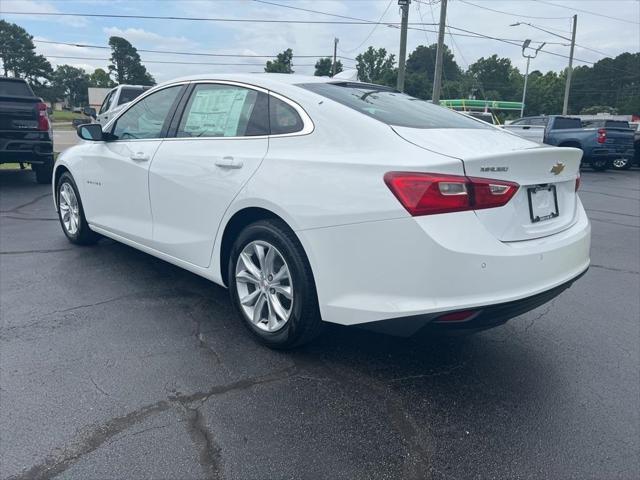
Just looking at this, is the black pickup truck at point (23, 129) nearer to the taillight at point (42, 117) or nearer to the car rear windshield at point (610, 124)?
the taillight at point (42, 117)

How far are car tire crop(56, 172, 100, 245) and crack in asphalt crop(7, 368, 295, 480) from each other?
3.18 meters

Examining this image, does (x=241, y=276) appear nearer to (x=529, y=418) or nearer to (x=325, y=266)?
(x=325, y=266)

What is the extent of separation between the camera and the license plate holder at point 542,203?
109 inches

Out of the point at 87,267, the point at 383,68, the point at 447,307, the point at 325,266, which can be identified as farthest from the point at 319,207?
the point at 383,68

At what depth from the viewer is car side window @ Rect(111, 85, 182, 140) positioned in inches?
164

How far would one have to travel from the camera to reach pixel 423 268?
2.48 m

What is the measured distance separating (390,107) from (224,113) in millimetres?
1140

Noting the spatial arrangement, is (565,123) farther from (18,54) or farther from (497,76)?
(497,76)

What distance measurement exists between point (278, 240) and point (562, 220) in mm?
1635

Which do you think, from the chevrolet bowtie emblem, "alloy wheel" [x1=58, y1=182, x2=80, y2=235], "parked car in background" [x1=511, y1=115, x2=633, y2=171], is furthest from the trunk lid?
"parked car in background" [x1=511, y1=115, x2=633, y2=171]

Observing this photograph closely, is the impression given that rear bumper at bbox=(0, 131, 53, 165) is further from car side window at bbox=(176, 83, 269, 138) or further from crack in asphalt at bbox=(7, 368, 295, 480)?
crack in asphalt at bbox=(7, 368, 295, 480)

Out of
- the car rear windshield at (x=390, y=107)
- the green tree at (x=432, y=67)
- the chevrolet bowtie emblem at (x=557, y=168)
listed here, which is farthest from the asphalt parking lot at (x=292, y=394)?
the green tree at (x=432, y=67)

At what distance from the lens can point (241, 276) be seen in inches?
133

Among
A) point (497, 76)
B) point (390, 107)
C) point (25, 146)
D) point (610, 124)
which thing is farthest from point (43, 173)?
point (497, 76)
